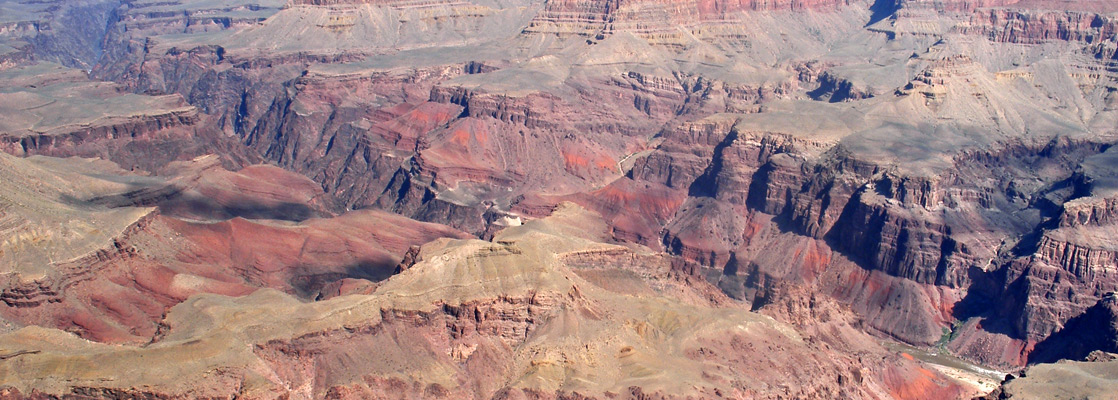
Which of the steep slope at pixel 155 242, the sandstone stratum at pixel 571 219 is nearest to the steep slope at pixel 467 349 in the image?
the sandstone stratum at pixel 571 219

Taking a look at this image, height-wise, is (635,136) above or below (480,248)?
below

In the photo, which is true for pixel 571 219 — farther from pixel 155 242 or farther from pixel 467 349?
pixel 155 242

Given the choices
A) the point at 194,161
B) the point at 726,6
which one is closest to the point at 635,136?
the point at 194,161

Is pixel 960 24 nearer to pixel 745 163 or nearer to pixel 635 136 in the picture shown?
pixel 635 136

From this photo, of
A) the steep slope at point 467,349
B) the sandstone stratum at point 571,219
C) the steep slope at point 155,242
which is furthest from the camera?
the steep slope at point 155,242

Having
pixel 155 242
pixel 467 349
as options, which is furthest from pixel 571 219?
pixel 155 242

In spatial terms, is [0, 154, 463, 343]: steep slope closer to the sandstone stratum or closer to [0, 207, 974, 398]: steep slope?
the sandstone stratum

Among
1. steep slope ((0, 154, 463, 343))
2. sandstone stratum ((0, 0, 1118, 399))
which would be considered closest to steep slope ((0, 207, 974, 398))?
sandstone stratum ((0, 0, 1118, 399))

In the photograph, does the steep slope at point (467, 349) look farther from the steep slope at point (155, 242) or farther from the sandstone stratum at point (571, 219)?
the steep slope at point (155, 242)
